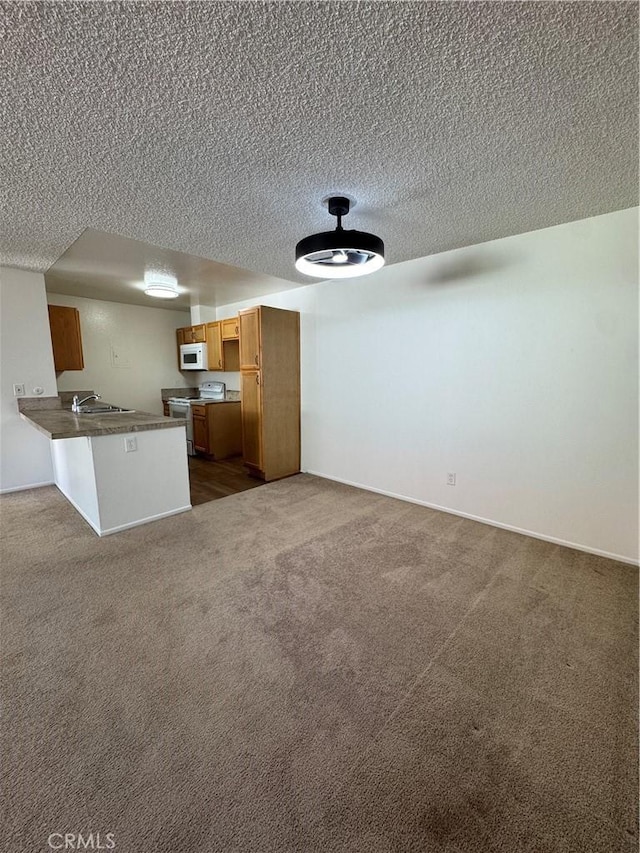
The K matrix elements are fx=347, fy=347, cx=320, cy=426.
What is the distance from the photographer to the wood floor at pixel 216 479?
3783mm

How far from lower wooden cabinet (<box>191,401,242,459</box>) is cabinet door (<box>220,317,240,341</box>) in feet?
3.16

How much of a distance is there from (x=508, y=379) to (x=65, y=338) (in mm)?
4968

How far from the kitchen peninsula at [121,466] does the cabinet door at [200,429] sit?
5.42ft

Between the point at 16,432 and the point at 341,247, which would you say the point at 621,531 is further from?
the point at 16,432

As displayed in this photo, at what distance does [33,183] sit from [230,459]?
12.6ft

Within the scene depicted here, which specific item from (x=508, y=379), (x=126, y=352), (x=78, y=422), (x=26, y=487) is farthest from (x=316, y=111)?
(x=126, y=352)

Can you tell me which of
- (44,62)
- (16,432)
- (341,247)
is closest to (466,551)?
(341,247)

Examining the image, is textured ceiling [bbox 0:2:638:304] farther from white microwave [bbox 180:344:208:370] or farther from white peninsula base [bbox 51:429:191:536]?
white microwave [bbox 180:344:208:370]

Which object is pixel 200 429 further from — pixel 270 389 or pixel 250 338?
pixel 250 338

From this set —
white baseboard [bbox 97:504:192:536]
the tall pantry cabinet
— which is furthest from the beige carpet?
the tall pantry cabinet

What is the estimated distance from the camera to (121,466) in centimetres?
286

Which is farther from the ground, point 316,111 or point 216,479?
point 316,111

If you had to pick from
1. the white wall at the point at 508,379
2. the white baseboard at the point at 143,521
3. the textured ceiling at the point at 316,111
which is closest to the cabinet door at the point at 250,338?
the white wall at the point at 508,379

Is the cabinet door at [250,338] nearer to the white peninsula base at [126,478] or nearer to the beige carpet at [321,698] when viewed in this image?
the white peninsula base at [126,478]
